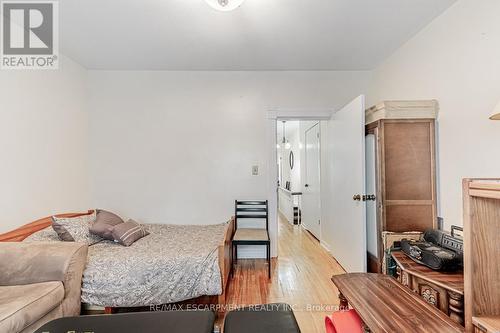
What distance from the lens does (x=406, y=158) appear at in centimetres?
229

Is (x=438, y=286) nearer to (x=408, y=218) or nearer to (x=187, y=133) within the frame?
(x=408, y=218)

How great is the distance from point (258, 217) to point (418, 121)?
6.99ft

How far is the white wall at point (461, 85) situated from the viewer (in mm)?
1751

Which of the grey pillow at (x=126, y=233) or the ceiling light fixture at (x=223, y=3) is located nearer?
the ceiling light fixture at (x=223, y=3)

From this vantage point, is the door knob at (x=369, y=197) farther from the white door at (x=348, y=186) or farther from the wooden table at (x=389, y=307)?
the wooden table at (x=389, y=307)

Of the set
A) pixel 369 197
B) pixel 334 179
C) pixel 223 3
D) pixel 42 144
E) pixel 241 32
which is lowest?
pixel 369 197

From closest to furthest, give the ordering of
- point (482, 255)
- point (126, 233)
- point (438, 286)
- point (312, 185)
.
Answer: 1. point (482, 255)
2. point (438, 286)
3. point (126, 233)
4. point (312, 185)

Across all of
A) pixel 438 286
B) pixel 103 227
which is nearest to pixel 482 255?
pixel 438 286

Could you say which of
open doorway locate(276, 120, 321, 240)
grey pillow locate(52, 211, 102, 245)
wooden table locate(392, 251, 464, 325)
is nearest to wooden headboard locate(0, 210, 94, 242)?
grey pillow locate(52, 211, 102, 245)

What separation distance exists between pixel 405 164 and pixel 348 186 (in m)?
0.68

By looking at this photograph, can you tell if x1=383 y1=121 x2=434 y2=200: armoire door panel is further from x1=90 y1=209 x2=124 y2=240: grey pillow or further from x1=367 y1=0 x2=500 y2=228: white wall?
x1=90 y1=209 x2=124 y2=240: grey pillow

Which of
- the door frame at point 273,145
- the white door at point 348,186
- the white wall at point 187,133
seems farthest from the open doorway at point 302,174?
the white door at point 348,186

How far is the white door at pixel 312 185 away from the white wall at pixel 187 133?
126 centimetres

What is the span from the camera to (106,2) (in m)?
2.04
